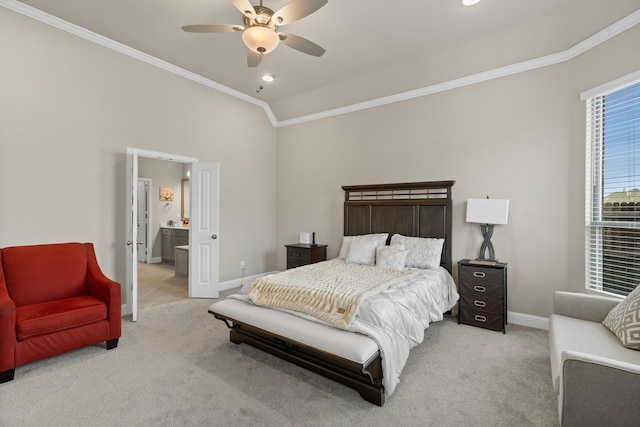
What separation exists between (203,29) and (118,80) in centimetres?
205

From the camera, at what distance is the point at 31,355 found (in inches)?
101

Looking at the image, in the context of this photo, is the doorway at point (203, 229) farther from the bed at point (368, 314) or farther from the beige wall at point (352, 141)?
the bed at point (368, 314)

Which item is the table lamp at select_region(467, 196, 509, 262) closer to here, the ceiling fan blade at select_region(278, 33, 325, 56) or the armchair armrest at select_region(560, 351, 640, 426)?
the armchair armrest at select_region(560, 351, 640, 426)

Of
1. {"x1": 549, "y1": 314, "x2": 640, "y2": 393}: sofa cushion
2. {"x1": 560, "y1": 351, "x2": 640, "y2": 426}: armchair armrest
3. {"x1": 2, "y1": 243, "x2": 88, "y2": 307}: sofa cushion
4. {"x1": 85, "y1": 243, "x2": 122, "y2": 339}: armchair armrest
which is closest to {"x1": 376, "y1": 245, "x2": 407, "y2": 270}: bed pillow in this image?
{"x1": 549, "y1": 314, "x2": 640, "y2": 393}: sofa cushion

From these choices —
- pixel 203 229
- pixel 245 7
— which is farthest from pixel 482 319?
pixel 203 229

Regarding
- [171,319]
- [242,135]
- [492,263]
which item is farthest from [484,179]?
[171,319]

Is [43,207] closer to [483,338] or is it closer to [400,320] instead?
[400,320]

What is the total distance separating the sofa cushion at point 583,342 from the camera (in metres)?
1.84

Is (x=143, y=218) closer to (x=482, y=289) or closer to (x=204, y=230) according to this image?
(x=204, y=230)

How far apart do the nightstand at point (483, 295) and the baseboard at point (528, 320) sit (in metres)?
0.40

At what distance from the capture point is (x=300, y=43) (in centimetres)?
284

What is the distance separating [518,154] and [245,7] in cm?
347

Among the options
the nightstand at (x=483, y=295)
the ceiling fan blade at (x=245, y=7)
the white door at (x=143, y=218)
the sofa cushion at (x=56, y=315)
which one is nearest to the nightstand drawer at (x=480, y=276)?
the nightstand at (x=483, y=295)

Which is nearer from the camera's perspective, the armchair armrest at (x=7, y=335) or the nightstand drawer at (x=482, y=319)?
the armchair armrest at (x=7, y=335)
